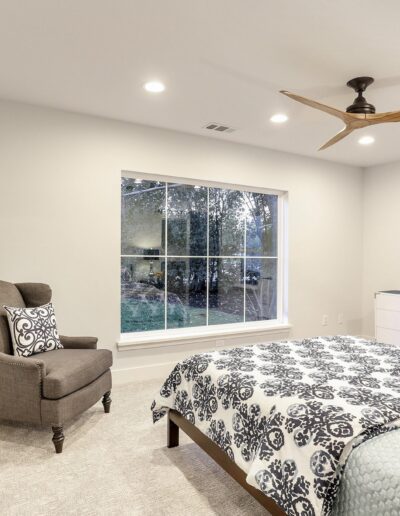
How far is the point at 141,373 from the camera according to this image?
12.7ft

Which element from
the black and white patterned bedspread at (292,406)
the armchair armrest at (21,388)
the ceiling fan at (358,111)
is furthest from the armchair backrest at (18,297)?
the ceiling fan at (358,111)

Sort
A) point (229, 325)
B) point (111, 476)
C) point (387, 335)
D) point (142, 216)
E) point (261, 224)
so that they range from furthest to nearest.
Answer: point (261, 224), point (387, 335), point (229, 325), point (142, 216), point (111, 476)

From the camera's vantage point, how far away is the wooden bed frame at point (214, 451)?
5.43ft

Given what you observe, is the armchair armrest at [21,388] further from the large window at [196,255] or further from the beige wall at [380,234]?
the beige wall at [380,234]

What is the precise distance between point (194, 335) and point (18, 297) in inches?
73.4

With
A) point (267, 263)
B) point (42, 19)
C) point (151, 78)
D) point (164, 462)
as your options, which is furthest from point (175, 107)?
point (164, 462)

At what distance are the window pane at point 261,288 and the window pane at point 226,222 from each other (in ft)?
1.03

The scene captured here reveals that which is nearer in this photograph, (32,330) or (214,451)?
(214,451)

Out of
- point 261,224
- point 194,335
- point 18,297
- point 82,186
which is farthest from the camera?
point 261,224

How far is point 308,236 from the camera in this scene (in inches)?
200

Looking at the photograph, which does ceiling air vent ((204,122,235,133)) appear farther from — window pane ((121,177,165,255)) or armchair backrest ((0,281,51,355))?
armchair backrest ((0,281,51,355))

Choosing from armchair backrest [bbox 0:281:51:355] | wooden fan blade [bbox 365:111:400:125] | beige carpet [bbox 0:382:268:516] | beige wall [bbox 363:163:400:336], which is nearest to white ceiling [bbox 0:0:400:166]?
wooden fan blade [bbox 365:111:400:125]

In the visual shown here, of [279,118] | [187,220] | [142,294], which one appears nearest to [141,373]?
[142,294]

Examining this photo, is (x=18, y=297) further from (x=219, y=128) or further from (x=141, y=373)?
(x=219, y=128)
